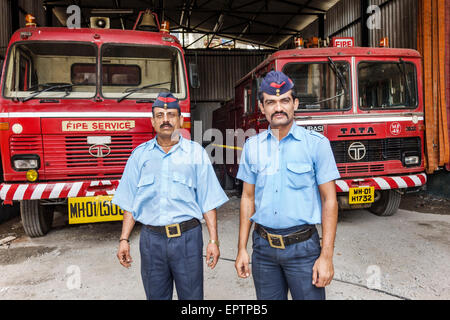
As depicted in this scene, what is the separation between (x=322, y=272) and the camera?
1601 millimetres

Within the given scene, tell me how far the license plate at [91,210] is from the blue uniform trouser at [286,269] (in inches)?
106

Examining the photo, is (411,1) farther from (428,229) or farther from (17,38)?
(17,38)

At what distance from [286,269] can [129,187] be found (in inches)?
41.9

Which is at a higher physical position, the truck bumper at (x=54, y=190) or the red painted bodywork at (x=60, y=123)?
the red painted bodywork at (x=60, y=123)

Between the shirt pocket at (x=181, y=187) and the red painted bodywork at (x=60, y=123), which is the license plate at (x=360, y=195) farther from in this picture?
the shirt pocket at (x=181, y=187)

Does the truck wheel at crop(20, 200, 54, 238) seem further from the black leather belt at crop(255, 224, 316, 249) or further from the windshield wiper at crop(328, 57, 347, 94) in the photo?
the windshield wiper at crop(328, 57, 347, 94)

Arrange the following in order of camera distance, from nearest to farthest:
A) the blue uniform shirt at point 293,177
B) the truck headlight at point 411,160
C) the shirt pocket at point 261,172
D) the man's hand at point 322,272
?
the man's hand at point 322,272
the blue uniform shirt at point 293,177
the shirt pocket at point 261,172
the truck headlight at point 411,160

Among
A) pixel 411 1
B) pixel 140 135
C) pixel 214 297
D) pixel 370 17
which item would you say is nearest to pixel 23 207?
pixel 140 135

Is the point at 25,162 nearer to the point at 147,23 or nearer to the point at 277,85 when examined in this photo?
the point at 147,23

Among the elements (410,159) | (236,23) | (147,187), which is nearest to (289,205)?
(147,187)

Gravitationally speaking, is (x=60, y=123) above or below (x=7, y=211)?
above

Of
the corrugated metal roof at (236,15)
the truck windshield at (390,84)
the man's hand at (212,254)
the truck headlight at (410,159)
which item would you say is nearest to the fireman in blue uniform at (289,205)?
the man's hand at (212,254)

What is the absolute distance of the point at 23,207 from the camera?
4293 mm

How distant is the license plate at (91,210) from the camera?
394 centimetres
